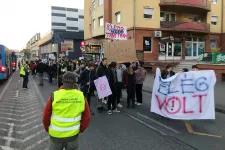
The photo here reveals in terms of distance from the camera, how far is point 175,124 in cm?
734

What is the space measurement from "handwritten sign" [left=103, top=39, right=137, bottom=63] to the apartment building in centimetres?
1822

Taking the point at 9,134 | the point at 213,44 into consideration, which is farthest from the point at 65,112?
the point at 213,44

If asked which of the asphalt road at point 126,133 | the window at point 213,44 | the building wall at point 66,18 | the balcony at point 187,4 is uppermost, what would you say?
the building wall at point 66,18

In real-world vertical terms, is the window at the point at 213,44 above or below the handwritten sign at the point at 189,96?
above

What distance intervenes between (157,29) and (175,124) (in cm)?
2350

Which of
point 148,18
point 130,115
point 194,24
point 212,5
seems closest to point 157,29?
point 148,18

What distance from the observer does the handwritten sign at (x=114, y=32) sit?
14.3m

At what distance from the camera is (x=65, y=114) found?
10.8 feet

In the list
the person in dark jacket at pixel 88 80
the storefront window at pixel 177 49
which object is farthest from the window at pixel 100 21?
the person in dark jacket at pixel 88 80

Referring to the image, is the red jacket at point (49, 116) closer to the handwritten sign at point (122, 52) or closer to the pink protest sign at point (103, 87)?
the pink protest sign at point (103, 87)

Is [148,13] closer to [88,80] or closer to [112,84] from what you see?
[112,84]

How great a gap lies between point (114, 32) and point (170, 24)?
1731 cm

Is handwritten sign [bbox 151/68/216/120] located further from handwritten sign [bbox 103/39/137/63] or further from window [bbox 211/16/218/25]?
window [bbox 211/16/218/25]

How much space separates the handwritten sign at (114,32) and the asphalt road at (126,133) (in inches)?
252
